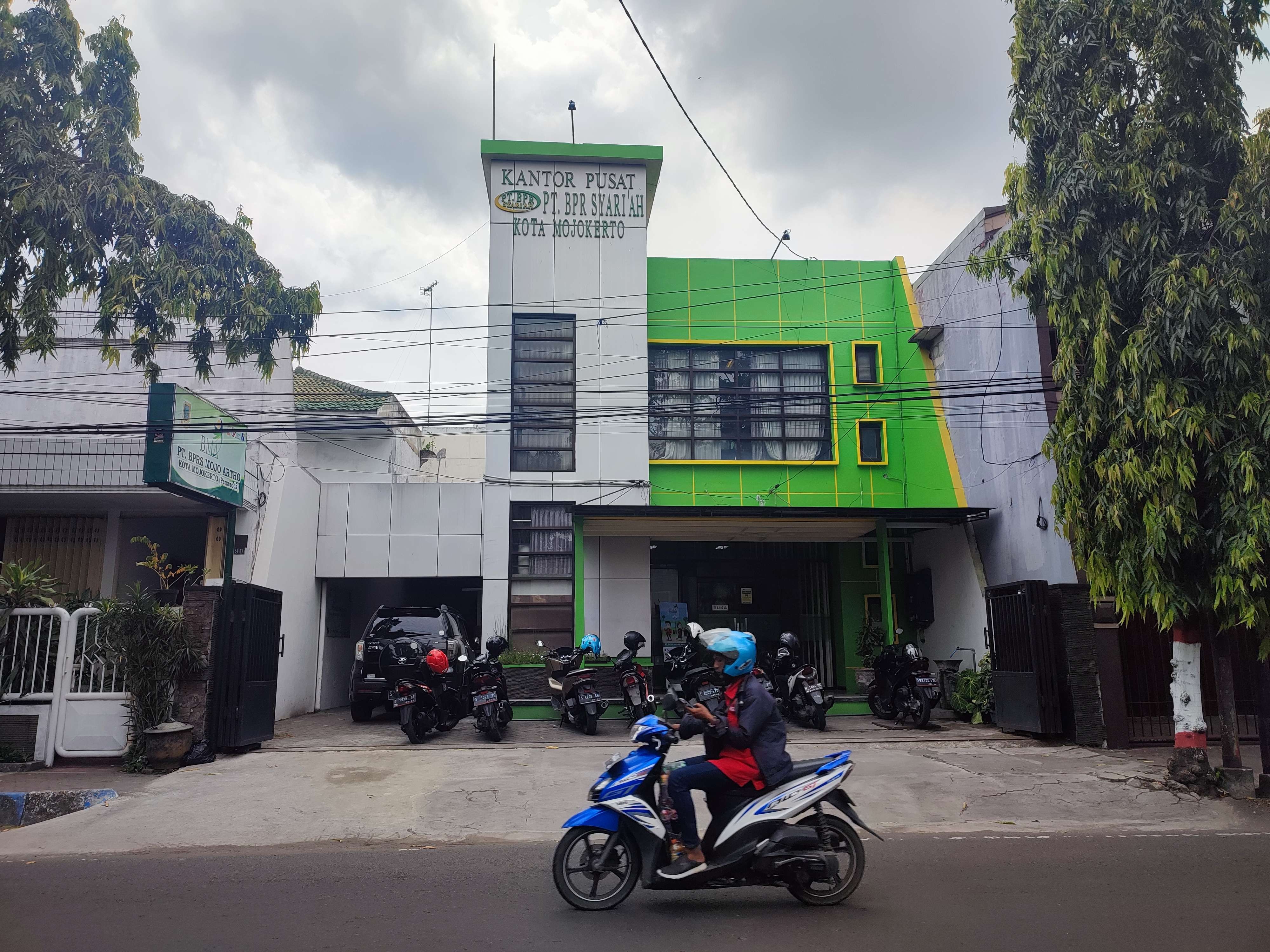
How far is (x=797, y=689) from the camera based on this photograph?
1243 centimetres

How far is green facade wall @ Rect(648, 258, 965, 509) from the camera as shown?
1714 centimetres

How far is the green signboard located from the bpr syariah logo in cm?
688

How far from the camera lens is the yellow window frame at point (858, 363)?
57.8ft

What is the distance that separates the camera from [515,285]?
56.2 ft

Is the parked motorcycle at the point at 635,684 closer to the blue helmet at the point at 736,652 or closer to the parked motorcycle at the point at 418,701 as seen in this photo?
the parked motorcycle at the point at 418,701

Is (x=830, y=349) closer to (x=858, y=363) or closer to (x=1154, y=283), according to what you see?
(x=858, y=363)

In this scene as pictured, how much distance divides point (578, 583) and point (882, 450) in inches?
260

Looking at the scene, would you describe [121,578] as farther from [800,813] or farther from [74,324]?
[800,813]

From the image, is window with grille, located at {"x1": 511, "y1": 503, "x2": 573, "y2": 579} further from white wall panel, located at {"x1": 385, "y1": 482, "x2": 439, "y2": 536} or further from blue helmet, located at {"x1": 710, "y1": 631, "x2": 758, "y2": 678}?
blue helmet, located at {"x1": 710, "y1": 631, "x2": 758, "y2": 678}

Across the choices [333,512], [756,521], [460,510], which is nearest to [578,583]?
[756,521]

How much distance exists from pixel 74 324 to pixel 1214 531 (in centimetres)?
1594

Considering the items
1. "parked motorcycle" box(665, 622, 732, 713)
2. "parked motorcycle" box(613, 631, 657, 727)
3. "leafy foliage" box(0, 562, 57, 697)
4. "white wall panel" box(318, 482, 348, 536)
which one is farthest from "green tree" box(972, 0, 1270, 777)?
"white wall panel" box(318, 482, 348, 536)

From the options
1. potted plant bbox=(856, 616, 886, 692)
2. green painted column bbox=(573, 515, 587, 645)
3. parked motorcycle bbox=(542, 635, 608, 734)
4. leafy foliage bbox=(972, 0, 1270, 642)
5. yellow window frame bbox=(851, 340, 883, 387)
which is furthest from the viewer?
yellow window frame bbox=(851, 340, 883, 387)

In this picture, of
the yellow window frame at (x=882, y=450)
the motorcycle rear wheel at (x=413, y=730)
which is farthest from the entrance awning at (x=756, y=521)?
the motorcycle rear wheel at (x=413, y=730)
